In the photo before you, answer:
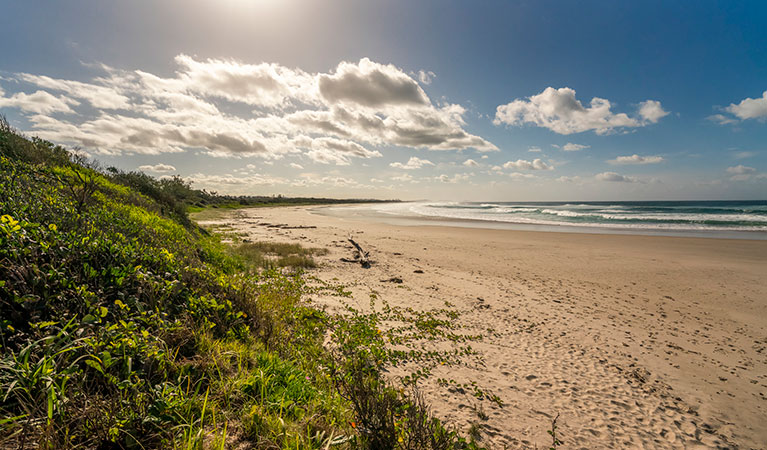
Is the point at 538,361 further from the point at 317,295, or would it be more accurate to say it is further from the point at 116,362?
the point at 116,362

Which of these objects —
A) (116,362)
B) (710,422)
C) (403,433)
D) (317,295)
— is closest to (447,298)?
(317,295)

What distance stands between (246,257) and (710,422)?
14.6m

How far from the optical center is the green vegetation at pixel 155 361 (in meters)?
2.39

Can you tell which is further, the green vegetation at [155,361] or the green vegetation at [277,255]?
the green vegetation at [277,255]

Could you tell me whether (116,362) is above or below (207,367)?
above

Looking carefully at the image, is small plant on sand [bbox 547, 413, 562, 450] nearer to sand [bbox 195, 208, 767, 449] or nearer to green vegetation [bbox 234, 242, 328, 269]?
sand [bbox 195, 208, 767, 449]

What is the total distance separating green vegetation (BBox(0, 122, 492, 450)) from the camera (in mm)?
2391

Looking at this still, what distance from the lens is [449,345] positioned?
6.55 metres

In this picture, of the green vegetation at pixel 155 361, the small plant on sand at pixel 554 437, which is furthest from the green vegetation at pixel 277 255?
the small plant on sand at pixel 554 437

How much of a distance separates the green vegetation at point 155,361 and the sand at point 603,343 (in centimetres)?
142

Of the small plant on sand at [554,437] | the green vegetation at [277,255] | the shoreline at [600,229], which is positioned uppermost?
the shoreline at [600,229]

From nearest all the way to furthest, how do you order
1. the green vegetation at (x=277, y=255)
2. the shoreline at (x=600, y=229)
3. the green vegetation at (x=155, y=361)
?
the green vegetation at (x=155, y=361) < the green vegetation at (x=277, y=255) < the shoreline at (x=600, y=229)

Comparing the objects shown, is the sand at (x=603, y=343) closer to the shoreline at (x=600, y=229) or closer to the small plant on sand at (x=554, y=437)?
the small plant on sand at (x=554, y=437)

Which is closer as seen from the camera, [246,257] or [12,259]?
[12,259]
